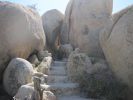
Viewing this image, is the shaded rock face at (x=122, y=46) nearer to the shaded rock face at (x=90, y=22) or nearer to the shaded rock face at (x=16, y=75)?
the shaded rock face at (x=16, y=75)

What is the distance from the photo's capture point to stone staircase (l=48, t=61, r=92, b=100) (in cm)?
1177

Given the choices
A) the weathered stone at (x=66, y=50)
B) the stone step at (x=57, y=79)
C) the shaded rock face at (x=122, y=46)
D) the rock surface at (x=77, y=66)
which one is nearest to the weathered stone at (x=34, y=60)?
the stone step at (x=57, y=79)

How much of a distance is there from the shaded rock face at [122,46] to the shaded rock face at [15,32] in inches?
166

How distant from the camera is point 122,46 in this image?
448 inches

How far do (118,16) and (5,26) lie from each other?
5.34m

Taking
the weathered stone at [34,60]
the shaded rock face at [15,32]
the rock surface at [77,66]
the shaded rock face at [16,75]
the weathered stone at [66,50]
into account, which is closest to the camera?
the shaded rock face at [16,75]

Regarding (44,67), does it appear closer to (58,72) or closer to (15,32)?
(58,72)

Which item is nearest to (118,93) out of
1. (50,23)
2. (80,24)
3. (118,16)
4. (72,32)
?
(118,16)

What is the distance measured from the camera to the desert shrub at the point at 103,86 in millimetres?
11031

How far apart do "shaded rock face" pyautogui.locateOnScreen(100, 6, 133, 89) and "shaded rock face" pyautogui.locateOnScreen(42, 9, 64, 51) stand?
10.2 m

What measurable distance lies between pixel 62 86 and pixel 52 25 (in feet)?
36.9

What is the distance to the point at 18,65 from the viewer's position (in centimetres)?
1269

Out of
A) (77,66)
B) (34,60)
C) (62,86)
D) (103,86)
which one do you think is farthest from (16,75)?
(103,86)

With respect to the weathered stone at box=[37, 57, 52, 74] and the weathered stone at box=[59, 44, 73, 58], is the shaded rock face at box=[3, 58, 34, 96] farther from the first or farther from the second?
the weathered stone at box=[59, 44, 73, 58]
